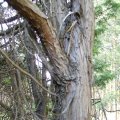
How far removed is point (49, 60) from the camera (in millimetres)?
2549

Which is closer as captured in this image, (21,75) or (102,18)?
(21,75)

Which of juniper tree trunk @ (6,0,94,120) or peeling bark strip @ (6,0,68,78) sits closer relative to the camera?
peeling bark strip @ (6,0,68,78)

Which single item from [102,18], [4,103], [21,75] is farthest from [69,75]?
[102,18]

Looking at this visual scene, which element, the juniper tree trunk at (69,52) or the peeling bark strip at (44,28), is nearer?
the peeling bark strip at (44,28)

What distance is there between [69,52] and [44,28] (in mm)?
325

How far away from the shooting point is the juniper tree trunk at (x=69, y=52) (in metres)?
2.53

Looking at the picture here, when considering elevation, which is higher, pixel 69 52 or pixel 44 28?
pixel 44 28

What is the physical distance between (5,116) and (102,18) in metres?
2.82

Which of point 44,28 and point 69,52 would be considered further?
point 69,52

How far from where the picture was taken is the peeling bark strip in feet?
7.47

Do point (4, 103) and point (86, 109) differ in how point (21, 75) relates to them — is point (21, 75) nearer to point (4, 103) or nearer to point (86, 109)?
point (4, 103)

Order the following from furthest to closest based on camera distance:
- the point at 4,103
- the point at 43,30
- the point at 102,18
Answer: the point at 102,18 < the point at 4,103 < the point at 43,30

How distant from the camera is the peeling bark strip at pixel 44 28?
7.47ft

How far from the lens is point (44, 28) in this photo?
8.02 ft
